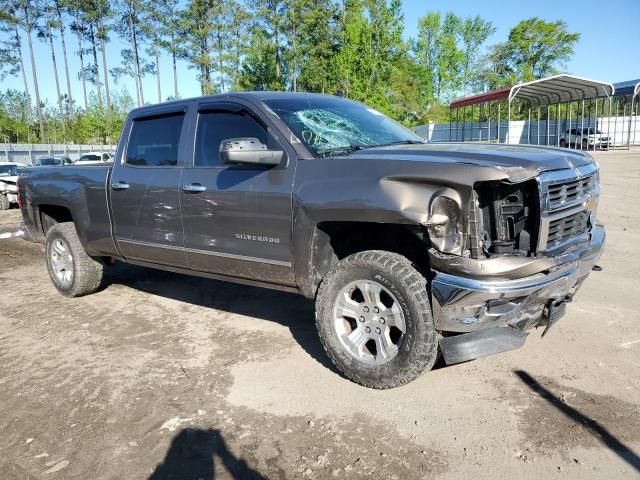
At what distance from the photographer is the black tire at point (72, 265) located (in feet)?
18.8

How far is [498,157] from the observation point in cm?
309

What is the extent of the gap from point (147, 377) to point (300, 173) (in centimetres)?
185

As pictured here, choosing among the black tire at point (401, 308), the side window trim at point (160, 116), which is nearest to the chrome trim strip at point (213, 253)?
the black tire at point (401, 308)

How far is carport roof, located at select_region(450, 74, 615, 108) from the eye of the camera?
23.3 metres

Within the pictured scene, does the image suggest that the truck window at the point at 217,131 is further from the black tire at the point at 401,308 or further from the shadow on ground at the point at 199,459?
the shadow on ground at the point at 199,459

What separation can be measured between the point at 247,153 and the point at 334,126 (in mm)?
887

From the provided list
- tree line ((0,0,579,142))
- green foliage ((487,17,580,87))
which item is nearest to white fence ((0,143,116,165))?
tree line ((0,0,579,142))

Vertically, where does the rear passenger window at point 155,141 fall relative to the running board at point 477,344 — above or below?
above

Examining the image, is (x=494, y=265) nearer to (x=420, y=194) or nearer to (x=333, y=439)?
(x=420, y=194)

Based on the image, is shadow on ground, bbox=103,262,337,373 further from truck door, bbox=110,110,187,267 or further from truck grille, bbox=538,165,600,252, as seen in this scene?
truck grille, bbox=538,165,600,252

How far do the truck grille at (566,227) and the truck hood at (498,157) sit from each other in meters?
0.33

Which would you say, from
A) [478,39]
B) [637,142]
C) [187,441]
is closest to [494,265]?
[187,441]

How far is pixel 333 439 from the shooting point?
9.66 feet

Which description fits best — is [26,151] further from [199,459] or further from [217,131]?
[199,459]
